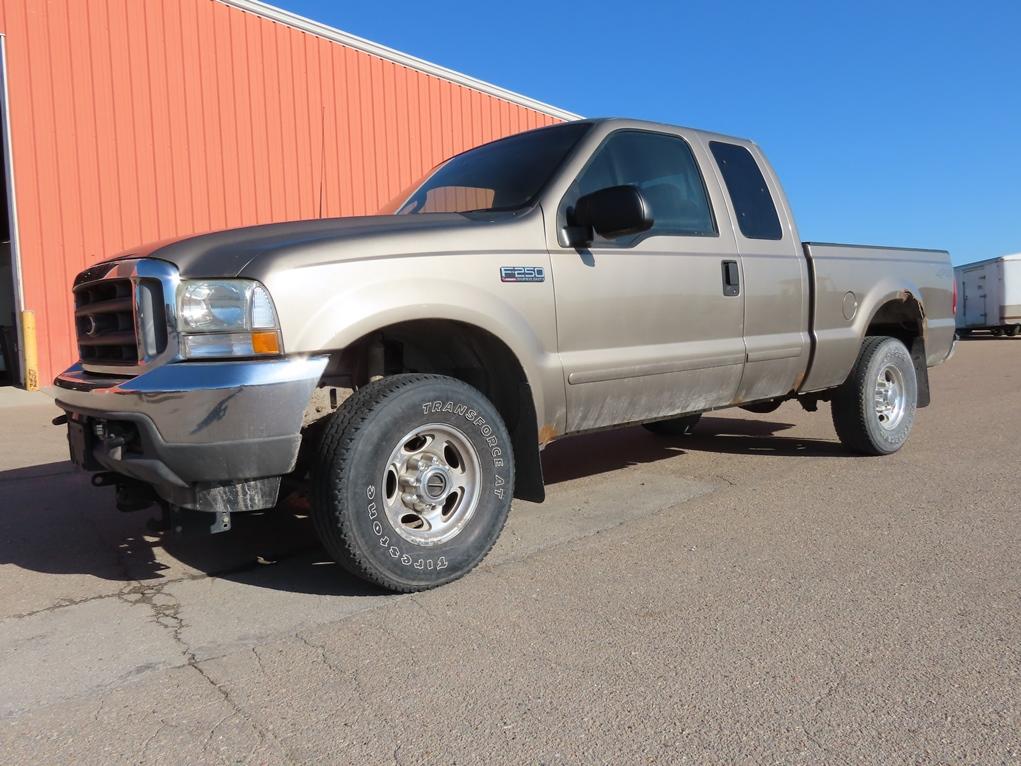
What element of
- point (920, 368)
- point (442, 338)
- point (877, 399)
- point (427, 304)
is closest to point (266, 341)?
point (427, 304)

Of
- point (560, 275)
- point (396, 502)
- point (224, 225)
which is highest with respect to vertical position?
point (224, 225)

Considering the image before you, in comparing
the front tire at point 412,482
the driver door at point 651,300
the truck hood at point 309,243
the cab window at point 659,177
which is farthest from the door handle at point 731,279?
the front tire at point 412,482

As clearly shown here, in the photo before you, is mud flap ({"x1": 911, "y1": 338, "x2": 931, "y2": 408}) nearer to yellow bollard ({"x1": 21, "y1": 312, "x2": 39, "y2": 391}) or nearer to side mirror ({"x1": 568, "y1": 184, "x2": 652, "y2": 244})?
side mirror ({"x1": 568, "y1": 184, "x2": 652, "y2": 244})

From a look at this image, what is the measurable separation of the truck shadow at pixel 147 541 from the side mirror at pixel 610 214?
1.56 m

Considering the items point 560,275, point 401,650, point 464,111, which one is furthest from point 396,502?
point 464,111

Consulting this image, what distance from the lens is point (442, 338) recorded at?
11.9 ft

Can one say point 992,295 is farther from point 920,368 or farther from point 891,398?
point 891,398

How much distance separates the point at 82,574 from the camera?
137 inches

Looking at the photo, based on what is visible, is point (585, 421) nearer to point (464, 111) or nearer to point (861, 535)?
point (861, 535)

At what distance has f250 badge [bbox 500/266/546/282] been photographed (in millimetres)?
3348

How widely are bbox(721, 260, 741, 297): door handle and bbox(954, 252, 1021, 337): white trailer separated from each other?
77.8 ft

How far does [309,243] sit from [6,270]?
1478 centimetres

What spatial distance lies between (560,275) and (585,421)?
2.38 ft

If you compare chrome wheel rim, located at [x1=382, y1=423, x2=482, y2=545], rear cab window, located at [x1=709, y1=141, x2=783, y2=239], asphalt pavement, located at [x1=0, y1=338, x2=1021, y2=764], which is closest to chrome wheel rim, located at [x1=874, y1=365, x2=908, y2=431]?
asphalt pavement, located at [x1=0, y1=338, x2=1021, y2=764]
